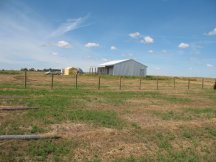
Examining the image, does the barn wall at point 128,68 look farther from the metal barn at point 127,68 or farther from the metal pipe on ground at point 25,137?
the metal pipe on ground at point 25,137

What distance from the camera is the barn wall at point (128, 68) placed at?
173 feet

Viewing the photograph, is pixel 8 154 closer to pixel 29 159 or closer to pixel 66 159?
pixel 29 159

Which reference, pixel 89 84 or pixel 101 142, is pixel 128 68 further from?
Result: pixel 101 142

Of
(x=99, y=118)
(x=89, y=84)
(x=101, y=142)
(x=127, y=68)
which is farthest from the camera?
(x=127, y=68)

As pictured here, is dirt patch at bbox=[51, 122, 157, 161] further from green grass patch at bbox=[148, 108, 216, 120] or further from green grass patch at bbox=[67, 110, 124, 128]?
green grass patch at bbox=[148, 108, 216, 120]

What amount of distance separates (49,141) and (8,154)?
3.24 ft

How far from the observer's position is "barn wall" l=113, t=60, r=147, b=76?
52594 mm

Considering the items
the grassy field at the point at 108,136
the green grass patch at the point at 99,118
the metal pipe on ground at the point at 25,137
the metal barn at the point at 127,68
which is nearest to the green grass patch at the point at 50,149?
the grassy field at the point at 108,136

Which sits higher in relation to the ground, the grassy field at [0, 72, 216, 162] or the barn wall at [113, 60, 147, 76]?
the barn wall at [113, 60, 147, 76]

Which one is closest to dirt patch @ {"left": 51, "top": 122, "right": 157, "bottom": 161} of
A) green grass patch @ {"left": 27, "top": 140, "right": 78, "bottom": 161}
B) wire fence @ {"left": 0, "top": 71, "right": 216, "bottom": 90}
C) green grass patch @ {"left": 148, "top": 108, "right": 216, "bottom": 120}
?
green grass patch @ {"left": 27, "top": 140, "right": 78, "bottom": 161}

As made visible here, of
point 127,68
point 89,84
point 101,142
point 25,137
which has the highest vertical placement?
point 127,68

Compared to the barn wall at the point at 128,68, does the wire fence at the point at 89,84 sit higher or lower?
lower

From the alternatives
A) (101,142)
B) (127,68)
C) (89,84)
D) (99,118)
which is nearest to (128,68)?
(127,68)

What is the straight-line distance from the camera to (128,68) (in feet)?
175
